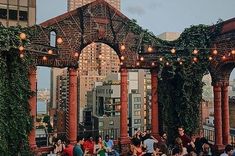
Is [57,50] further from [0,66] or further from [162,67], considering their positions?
[162,67]

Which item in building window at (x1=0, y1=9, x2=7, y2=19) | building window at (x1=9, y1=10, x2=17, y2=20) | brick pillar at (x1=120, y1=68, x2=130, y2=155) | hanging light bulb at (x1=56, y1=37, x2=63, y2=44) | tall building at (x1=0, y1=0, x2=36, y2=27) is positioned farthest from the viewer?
building window at (x1=9, y1=10, x2=17, y2=20)

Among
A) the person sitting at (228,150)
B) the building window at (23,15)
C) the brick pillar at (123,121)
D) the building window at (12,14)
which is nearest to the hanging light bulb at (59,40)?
the brick pillar at (123,121)

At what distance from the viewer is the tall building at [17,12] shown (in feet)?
107

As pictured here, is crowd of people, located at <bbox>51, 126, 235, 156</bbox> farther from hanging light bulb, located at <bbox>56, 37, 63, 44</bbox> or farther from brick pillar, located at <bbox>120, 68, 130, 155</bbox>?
hanging light bulb, located at <bbox>56, 37, 63, 44</bbox>

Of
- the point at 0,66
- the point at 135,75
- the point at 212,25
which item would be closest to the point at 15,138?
the point at 0,66

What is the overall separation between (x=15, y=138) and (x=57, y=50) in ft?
13.8

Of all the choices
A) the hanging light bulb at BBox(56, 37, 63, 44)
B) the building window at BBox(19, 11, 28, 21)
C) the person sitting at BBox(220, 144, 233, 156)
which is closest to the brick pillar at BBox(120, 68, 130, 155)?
the hanging light bulb at BBox(56, 37, 63, 44)

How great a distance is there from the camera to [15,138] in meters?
13.0

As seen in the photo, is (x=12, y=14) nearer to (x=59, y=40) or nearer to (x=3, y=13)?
(x=3, y=13)

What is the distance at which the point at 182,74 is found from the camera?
15938 mm

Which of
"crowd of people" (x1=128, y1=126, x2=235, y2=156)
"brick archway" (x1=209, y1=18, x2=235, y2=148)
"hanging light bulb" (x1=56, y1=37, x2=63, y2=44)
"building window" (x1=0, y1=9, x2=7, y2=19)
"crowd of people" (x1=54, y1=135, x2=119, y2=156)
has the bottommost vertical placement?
"crowd of people" (x1=54, y1=135, x2=119, y2=156)

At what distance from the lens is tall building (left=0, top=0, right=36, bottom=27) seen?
32719 mm

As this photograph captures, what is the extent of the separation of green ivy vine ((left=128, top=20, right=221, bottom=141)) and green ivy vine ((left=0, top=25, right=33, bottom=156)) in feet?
19.3

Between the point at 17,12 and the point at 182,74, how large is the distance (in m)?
23.5
